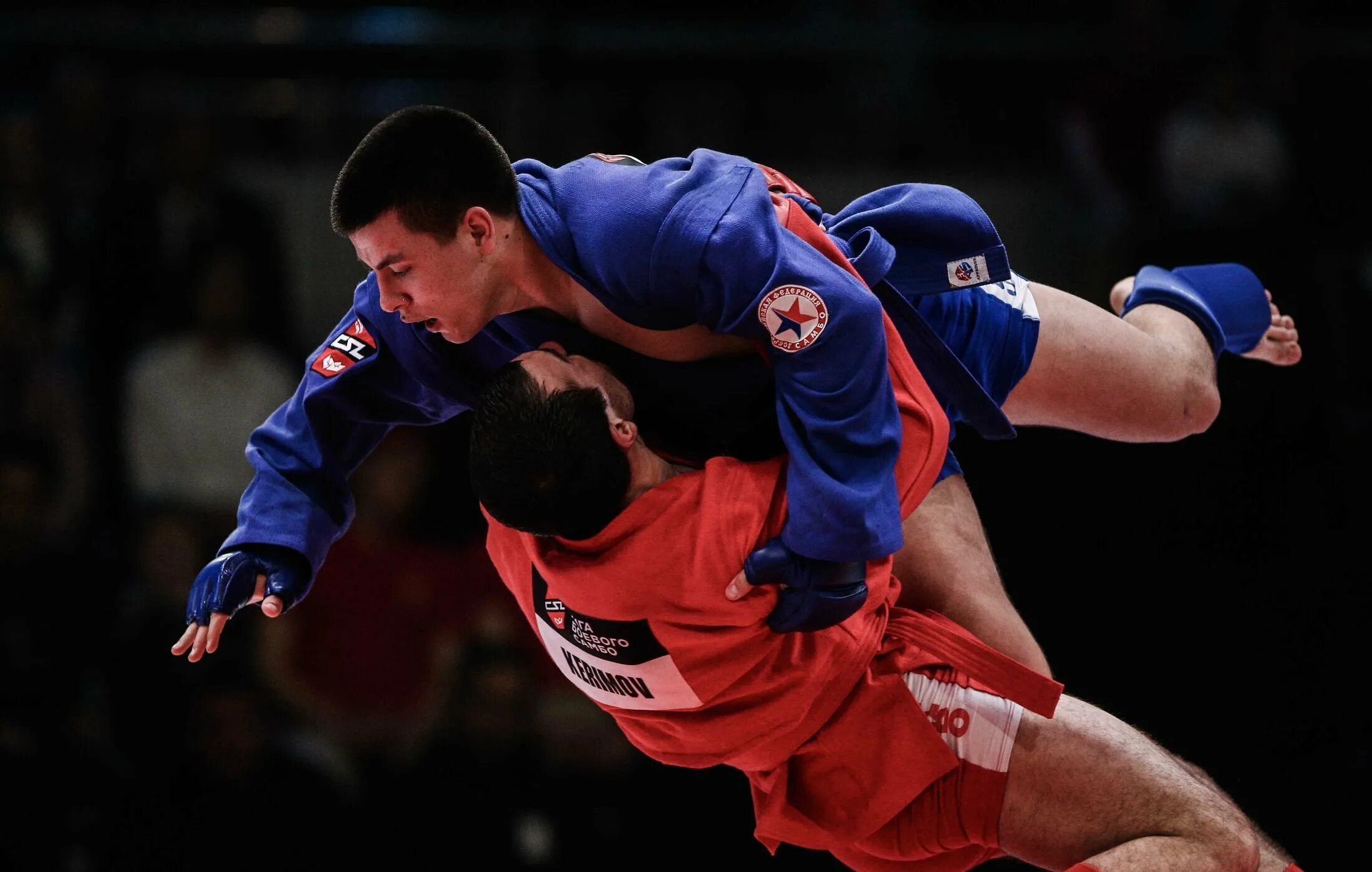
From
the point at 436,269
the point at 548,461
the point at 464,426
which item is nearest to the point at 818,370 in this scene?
the point at 548,461

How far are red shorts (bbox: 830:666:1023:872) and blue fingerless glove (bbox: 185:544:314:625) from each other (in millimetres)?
1025

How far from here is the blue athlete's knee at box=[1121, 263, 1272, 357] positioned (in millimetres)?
3131

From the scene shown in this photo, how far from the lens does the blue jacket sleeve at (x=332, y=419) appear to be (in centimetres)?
272

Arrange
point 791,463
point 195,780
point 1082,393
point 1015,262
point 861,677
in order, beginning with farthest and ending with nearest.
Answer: point 1015,262, point 195,780, point 1082,393, point 861,677, point 791,463


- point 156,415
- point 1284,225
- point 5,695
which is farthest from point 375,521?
point 1284,225

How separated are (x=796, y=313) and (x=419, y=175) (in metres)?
0.60

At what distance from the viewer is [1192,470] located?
16.1 ft

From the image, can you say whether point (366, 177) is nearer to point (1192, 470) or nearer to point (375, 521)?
point (375, 521)

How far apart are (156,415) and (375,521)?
746 mm

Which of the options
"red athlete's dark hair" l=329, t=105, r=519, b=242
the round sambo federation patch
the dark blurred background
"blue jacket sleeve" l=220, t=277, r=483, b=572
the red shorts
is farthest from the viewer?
the dark blurred background

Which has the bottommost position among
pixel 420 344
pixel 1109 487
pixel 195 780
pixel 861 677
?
pixel 195 780

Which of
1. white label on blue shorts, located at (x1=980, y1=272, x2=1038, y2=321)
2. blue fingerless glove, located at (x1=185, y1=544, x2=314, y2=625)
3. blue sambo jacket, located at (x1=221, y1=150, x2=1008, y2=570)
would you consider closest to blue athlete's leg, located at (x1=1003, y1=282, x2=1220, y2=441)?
white label on blue shorts, located at (x1=980, y1=272, x2=1038, y2=321)

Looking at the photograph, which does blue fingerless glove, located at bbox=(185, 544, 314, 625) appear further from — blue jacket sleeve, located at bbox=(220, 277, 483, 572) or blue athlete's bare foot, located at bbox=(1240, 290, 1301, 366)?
blue athlete's bare foot, located at bbox=(1240, 290, 1301, 366)

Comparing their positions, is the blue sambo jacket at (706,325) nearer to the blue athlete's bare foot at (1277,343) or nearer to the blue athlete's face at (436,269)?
the blue athlete's face at (436,269)
